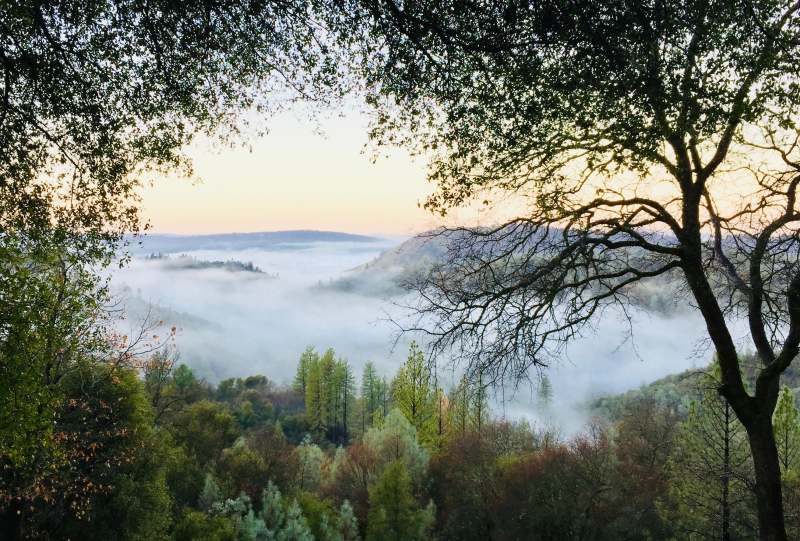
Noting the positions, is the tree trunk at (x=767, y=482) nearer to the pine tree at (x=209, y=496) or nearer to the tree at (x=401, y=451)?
the pine tree at (x=209, y=496)

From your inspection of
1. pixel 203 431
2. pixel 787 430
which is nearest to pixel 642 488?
pixel 787 430

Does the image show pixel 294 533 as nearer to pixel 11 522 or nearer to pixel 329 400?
pixel 11 522

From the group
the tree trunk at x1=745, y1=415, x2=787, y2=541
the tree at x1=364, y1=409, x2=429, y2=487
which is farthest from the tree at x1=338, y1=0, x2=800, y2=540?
the tree at x1=364, y1=409, x2=429, y2=487

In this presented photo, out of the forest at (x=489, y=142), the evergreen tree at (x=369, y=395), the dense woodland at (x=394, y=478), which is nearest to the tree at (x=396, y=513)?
the dense woodland at (x=394, y=478)

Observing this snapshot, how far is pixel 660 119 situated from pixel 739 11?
3.81 feet

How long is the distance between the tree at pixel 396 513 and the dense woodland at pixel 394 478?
0.20 ft

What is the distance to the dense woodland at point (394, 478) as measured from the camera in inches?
478

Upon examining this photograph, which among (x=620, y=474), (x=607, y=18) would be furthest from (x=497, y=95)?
(x=620, y=474)

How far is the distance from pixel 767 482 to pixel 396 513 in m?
18.5

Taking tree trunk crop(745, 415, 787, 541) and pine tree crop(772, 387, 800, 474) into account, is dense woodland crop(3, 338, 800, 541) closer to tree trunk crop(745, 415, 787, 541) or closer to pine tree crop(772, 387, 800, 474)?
pine tree crop(772, 387, 800, 474)

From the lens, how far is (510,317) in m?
5.37

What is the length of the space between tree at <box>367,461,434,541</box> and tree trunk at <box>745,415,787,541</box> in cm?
1783

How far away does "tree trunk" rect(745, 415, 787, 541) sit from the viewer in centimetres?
527

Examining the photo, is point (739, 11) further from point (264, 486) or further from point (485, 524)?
point (264, 486)
